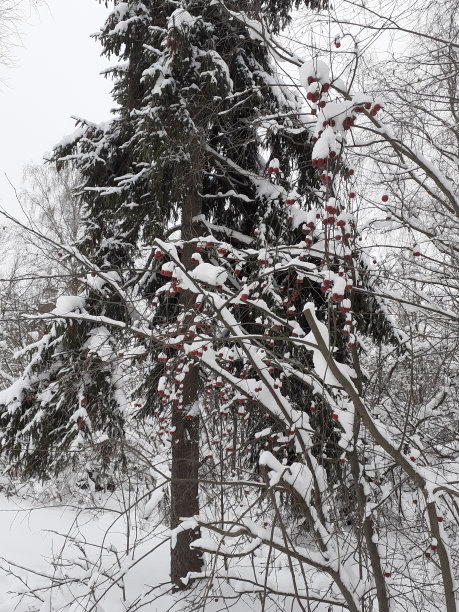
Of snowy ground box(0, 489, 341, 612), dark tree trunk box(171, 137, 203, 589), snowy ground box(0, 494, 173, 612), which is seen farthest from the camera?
dark tree trunk box(171, 137, 203, 589)

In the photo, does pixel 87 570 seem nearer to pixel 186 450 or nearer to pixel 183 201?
pixel 186 450

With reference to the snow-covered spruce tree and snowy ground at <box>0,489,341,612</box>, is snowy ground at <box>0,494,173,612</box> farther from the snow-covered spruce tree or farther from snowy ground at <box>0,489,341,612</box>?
the snow-covered spruce tree

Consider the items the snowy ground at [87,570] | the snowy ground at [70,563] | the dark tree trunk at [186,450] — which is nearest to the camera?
the snowy ground at [87,570]

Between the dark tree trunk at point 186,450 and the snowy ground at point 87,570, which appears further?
the dark tree trunk at point 186,450

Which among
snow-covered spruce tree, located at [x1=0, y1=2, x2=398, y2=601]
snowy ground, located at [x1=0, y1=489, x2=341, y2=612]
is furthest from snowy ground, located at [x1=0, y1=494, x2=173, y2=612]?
snow-covered spruce tree, located at [x1=0, y1=2, x2=398, y2=601]

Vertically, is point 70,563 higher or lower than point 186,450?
lower

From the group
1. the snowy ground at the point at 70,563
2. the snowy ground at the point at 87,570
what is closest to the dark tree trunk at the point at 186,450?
the snowy ground at the point at 87,570

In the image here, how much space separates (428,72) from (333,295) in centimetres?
299

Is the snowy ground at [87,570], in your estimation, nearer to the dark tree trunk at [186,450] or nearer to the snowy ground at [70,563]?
the snowy ground at [70,563]

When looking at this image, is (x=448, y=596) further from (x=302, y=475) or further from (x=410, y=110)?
(x=410, y=110)

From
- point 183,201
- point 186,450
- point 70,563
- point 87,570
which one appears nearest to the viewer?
point 87,570

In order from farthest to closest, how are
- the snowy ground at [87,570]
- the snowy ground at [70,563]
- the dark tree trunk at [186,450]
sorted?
1. the dark tree trunk at [186,450]
2. the snowy ground at [70,563]
3. the snowy ground at [87,570]

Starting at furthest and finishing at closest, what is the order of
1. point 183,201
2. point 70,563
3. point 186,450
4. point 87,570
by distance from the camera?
point 183,201 → point 186,450 → point 70,563 → point 87,570

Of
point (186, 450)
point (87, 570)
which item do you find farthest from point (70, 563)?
point (186, 450)
